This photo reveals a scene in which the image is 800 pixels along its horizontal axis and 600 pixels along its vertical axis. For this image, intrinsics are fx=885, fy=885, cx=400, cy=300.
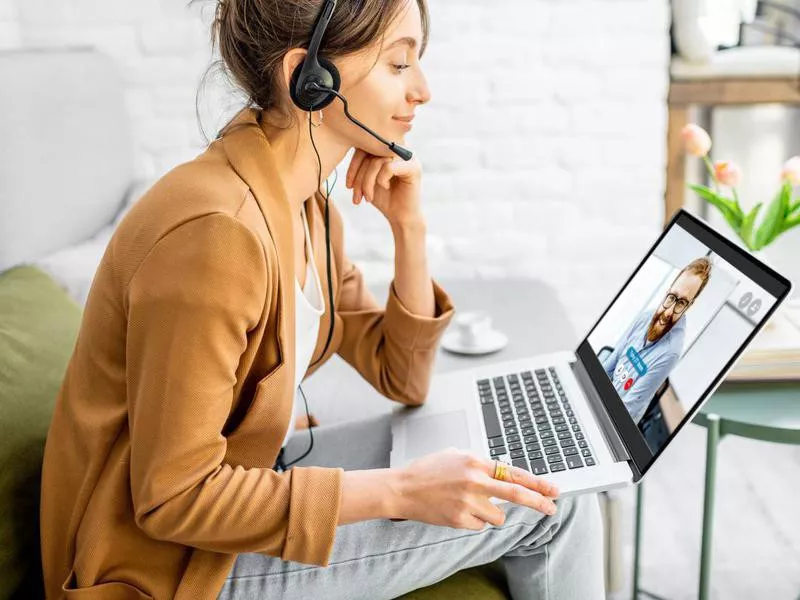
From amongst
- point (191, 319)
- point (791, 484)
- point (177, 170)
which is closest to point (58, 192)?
point (177, 170)

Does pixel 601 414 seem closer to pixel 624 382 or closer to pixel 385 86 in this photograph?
pixel 624 382

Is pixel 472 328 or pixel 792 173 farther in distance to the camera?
pixel 472 328

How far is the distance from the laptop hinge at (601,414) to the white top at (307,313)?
357 mm

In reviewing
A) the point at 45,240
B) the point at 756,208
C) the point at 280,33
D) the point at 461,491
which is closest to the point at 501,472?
the point at 461,491

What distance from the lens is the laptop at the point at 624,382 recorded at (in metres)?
0.92

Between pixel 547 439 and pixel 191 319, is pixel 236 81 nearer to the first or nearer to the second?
pixel 191 319

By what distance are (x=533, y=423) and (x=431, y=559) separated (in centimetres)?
21

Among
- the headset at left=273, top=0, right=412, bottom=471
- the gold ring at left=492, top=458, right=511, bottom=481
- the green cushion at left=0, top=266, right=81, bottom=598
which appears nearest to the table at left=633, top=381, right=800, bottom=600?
the gold ring at left=492, top=458, right=511, bottom=481

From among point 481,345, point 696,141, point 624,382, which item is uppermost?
point 696,141

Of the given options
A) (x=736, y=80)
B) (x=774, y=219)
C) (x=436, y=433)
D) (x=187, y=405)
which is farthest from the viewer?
(x=736, y=80)

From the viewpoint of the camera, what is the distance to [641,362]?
41.5 inches

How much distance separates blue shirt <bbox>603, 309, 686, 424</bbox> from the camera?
3.28 ft

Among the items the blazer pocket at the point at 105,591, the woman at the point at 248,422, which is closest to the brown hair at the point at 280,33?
the woman at the point at 248,422

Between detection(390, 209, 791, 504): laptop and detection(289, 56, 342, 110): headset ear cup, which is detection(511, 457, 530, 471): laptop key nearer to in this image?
detection(390, 209, 791, 504): laptop
